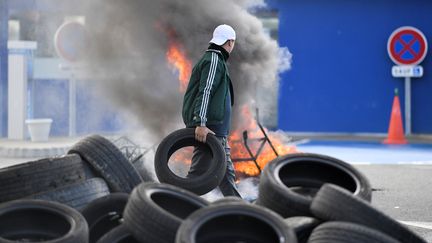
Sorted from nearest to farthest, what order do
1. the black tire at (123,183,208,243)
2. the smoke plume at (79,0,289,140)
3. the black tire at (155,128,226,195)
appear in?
the black tire at (123,183,208,243) → the black tire at (155,128,226,195) → the smoke plume at (79,0,289,140)

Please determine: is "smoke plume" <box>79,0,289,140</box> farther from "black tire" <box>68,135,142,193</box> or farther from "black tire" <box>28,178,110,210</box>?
"black tire" <box>28,178,110,210</box>

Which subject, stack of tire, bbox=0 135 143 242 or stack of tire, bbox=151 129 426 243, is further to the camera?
stack of tire, bbox=0 135 143 242

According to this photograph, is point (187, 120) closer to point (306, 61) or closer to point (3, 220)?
point (3, 220)

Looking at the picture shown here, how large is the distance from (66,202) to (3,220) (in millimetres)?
717

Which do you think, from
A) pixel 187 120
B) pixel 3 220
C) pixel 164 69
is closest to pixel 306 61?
pixel 164 69

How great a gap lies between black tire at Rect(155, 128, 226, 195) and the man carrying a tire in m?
0.10

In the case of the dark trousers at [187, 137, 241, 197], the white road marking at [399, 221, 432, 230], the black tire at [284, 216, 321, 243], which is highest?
the black tire at [284, 216, 321, 243]

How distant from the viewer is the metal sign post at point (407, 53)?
18.2 m

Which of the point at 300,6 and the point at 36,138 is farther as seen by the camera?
the point at 300,6

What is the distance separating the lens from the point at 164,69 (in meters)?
11.2

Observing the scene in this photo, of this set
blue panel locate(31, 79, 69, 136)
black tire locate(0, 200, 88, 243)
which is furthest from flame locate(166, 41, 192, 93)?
blue panel locate(31, 79, 69, 136)

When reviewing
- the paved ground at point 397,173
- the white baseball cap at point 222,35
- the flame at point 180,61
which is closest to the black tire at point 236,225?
the paved ground at point 397,173

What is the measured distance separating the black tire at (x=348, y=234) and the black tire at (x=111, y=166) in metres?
1.90

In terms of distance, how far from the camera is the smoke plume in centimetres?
1073
